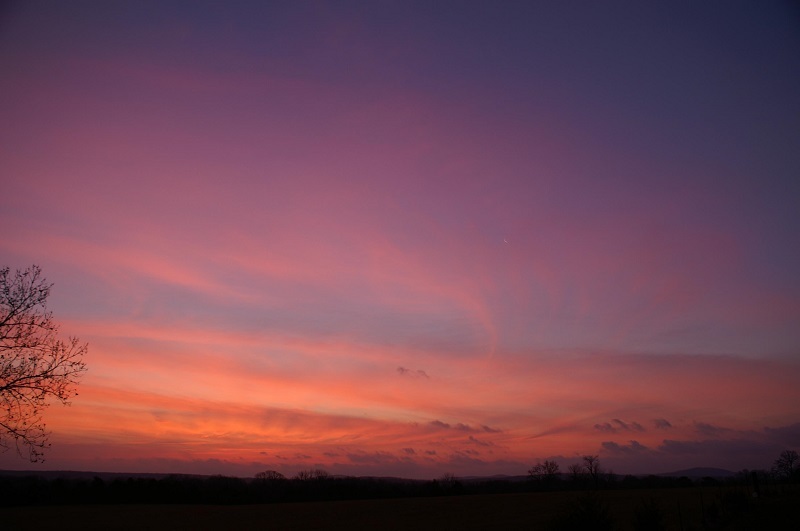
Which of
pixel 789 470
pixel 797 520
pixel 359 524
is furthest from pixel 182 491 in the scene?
pixel 789 470

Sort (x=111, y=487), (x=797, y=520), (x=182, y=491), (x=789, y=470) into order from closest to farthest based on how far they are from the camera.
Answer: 1. (x=797, y=520)
2. (x=111, y=487)
3. (x=182, y=491)
4. (x=789, y=470)

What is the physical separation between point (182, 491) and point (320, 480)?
119 ft

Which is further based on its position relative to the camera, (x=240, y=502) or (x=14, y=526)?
(x=240, y=502)

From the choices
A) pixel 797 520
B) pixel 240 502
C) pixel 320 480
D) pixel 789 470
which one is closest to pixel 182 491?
pixel 240 502

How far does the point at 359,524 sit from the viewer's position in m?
53.1

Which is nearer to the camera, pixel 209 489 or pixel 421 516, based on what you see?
pixel 421 516

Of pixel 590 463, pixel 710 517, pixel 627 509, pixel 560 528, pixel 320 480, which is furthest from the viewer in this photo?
pixel 590 463

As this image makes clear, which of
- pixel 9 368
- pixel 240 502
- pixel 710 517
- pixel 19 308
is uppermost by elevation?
pixel 19 308

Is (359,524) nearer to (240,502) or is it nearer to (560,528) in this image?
(560,528)

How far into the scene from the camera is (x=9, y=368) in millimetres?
20625

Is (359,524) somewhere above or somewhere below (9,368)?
below

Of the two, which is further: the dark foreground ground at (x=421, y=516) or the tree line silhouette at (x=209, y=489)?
the tree line silhouette at (x=209, y=489)

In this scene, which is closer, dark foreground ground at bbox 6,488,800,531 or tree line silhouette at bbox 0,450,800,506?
dark foreground ground at bbox 6,488,800,531

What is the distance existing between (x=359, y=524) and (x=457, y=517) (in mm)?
10723
